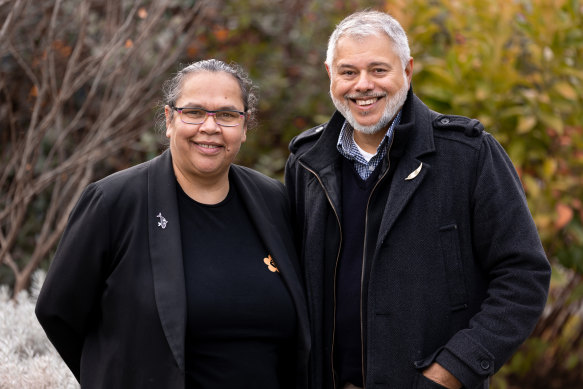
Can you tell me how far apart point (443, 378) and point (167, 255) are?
1174mm

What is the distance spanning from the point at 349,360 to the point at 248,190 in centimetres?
87

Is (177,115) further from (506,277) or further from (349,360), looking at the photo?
(506,277)

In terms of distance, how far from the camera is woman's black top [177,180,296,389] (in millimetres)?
2805

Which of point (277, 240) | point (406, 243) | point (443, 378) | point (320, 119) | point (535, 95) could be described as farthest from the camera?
point (320, 119)

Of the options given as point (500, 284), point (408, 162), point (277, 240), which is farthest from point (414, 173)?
point (277, 240)

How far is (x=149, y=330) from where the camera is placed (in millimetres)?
2699

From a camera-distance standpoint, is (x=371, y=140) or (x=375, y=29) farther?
(x=371, y=140)

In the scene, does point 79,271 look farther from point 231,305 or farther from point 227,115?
point 227,115

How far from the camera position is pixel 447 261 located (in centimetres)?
283

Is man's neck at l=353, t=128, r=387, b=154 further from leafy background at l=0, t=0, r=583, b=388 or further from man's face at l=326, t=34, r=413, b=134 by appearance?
leafy background at l=0, t=0, r=583, b=388

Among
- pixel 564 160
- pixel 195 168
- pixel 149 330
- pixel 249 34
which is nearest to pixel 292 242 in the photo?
pixel 195 168

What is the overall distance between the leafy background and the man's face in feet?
6.65

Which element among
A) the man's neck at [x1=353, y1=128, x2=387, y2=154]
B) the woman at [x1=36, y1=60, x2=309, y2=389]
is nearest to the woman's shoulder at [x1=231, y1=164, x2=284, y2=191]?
the woman at [x1=36, y1=60, x2=309, y2=389]

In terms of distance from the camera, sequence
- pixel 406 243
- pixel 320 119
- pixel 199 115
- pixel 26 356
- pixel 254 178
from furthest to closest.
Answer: pixel 320 119 → pixel 26 356 → pixel 254 178 → pixel 199 115 → pixel 406 243
